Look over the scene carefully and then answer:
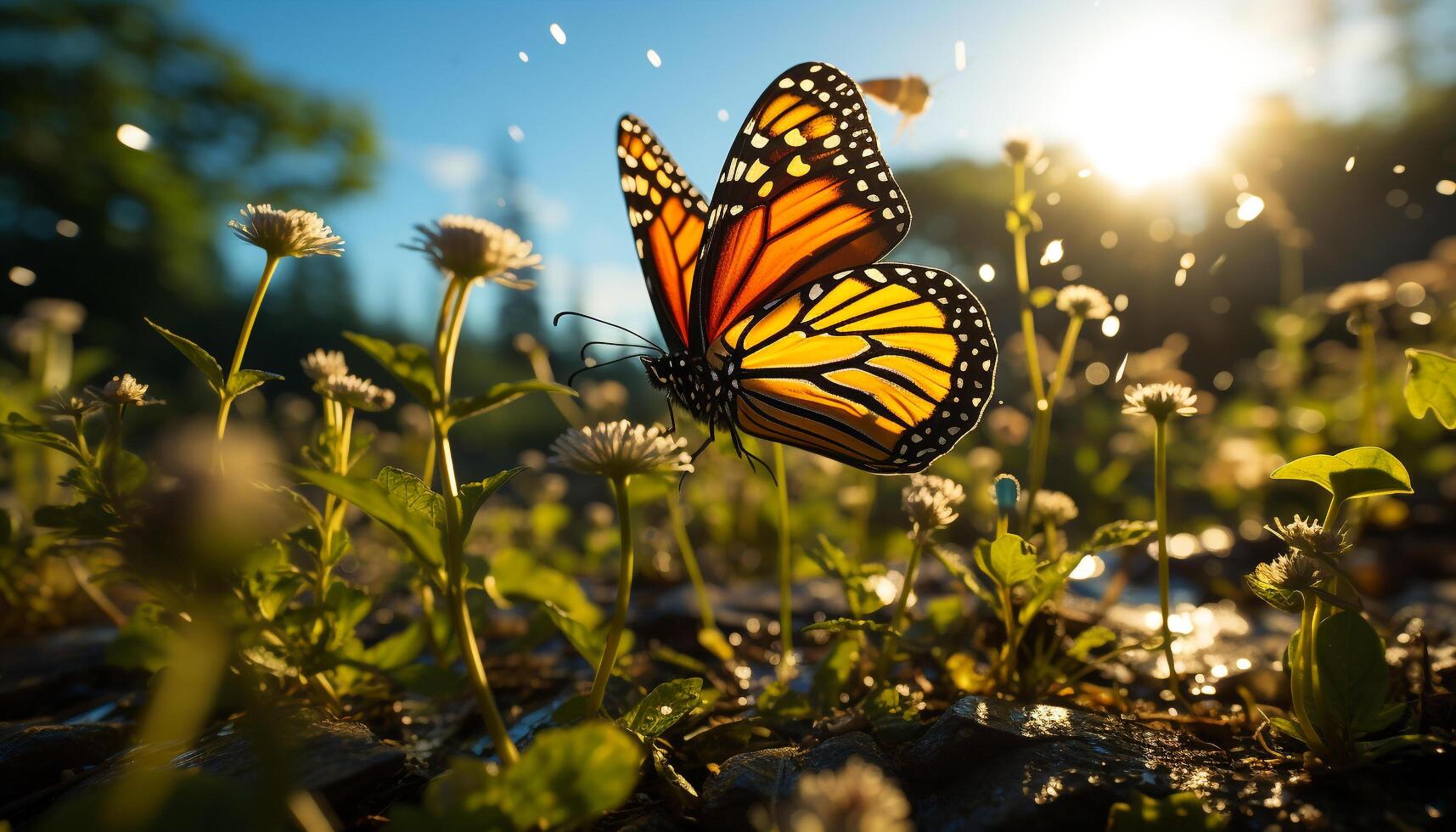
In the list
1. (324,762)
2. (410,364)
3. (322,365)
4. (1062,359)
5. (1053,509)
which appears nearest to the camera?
(410,364)

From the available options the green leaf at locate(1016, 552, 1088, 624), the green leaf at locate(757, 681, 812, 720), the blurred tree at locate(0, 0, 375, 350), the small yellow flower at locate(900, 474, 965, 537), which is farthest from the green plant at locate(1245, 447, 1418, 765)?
the blurred tree at locate(0, 0, 375, 350)

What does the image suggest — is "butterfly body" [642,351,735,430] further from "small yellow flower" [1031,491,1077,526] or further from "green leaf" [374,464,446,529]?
"green leaf" [374,464,446,529]

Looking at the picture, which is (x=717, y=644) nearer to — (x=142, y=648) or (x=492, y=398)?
(x=142, y=648)

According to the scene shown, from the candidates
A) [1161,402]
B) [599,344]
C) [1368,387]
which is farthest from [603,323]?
[1368,387]

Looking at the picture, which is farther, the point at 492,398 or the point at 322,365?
the point at 322,365

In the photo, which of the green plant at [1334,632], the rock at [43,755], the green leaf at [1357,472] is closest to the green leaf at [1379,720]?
the green plant at [1334,632]
